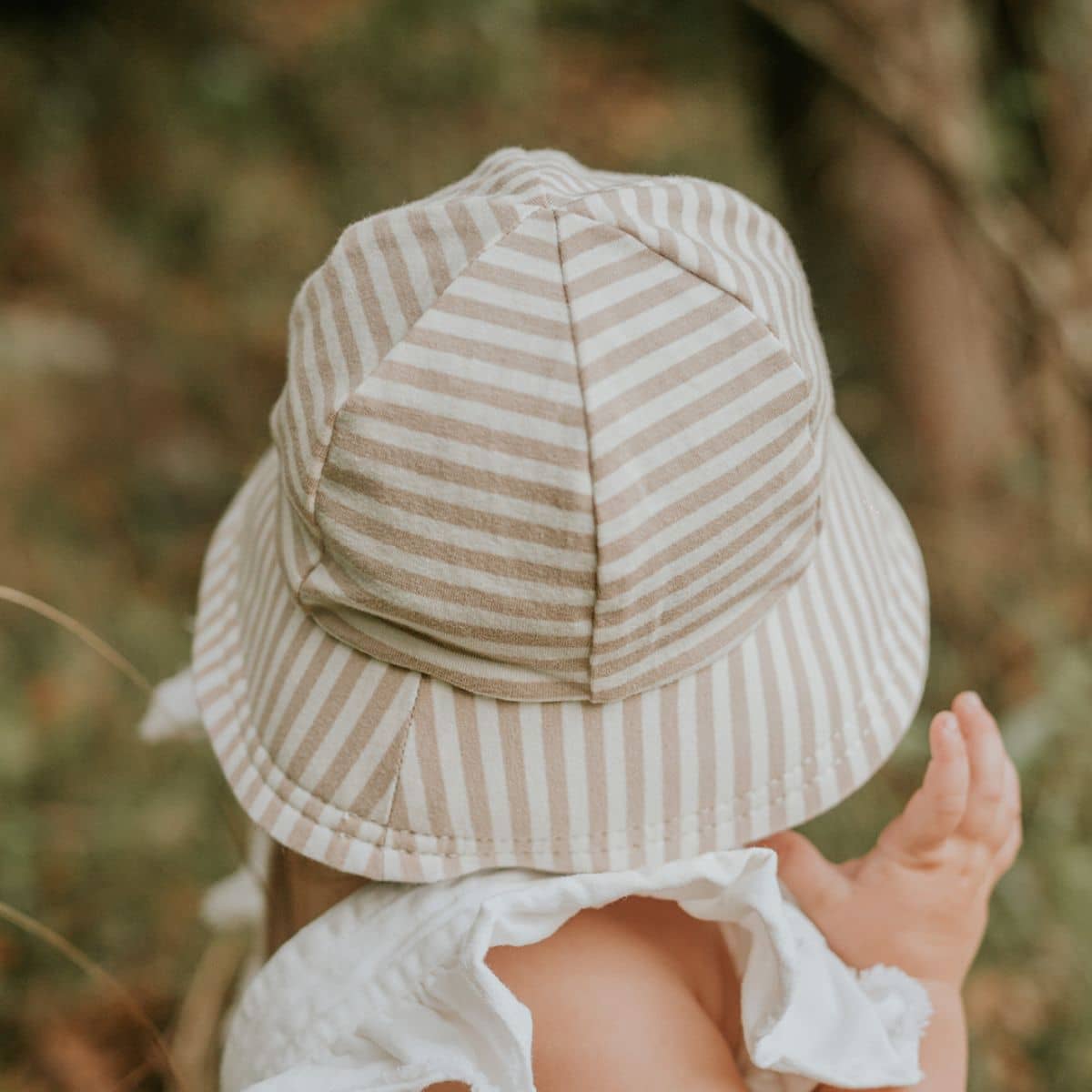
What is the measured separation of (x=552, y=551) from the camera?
53 cm

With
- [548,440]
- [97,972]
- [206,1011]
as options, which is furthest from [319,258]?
[548,440]

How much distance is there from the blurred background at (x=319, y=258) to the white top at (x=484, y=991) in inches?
21.9

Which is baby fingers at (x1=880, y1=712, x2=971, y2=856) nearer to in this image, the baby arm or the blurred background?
the baby arm

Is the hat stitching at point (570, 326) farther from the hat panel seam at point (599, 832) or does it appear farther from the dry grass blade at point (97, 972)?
the dry grass blade at point (97, 972)

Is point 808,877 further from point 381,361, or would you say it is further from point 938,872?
point 381,361

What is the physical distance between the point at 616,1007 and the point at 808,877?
18 cm

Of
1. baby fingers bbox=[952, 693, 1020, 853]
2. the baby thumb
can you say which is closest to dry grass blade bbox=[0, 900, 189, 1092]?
the baby thumb

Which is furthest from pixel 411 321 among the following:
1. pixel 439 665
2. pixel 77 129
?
pixel 77 129

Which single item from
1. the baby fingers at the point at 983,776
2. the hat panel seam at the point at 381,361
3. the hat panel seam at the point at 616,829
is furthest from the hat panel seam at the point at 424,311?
the baby fingers at the point at 983,776

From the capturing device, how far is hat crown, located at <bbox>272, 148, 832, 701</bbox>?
0.53m

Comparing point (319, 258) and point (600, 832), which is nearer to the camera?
point (600, 832)

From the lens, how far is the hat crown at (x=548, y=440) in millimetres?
528

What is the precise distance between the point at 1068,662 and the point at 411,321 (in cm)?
110

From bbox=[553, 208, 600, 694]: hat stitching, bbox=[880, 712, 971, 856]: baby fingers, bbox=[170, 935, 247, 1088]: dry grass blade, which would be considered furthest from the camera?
bbox=[170, 935, 247, 1088]: dry grass blade
